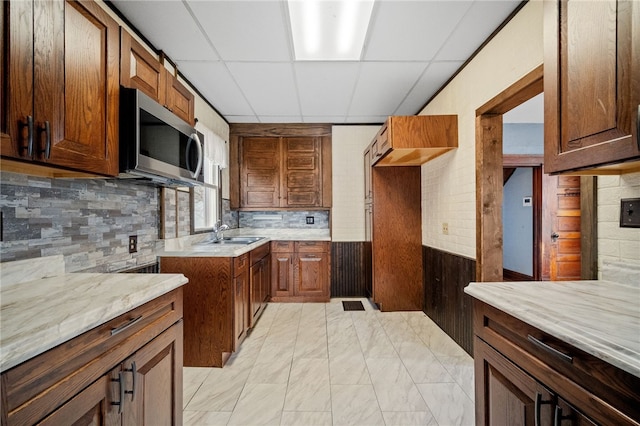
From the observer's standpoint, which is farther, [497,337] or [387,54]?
[387,54]

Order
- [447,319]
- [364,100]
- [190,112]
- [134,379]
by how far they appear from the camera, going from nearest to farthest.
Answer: [134,379] < [190,112] < [447,319] < [364,100]

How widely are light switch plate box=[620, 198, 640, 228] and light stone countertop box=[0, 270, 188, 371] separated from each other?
1.96m

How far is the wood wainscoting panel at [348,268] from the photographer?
4156mm

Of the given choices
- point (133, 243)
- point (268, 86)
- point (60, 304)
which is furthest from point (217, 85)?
point (60, 304)

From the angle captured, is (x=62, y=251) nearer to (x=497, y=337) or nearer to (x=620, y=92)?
(x=497, y=337)

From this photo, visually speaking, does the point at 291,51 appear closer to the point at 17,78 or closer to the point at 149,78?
the point at 149,78

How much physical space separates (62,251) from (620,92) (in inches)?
92.6

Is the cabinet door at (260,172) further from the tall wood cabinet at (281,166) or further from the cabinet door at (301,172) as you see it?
the cabinet door at (301,172)

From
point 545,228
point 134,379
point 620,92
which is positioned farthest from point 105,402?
point 545,228

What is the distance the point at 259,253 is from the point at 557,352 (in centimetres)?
281

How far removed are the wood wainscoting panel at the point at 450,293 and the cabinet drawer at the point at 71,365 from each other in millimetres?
2237

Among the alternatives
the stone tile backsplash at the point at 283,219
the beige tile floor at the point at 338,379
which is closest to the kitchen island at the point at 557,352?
the beige tile floor at the point at 338,379

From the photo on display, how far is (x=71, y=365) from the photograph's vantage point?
2.58 feet

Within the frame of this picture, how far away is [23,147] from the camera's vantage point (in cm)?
93
